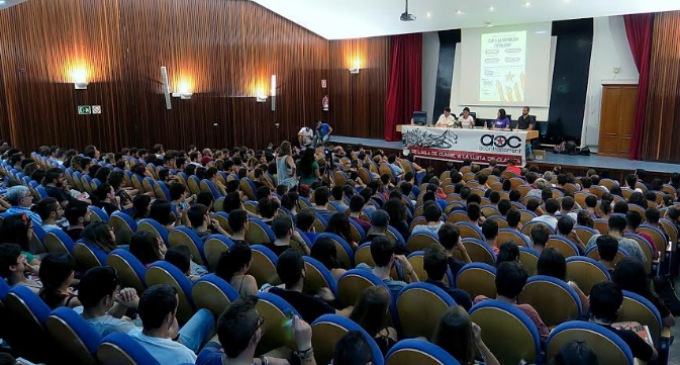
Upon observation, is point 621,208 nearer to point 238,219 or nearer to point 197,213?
point 238,219

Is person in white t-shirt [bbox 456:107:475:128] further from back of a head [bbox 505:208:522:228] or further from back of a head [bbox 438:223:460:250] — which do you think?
back of a head [bbox 438:223:460:250]

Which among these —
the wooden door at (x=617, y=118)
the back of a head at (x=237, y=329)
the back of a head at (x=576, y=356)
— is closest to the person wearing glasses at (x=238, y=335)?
the back of a head at (x=237, y=329)

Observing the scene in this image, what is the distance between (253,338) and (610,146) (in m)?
13.0

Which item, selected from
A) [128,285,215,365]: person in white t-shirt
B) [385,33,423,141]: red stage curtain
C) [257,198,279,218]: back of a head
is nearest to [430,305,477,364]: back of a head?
[128,285,215,365]: person in white t-shirt

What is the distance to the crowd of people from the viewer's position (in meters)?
2.12

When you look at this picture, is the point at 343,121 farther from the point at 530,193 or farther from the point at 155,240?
the point at 155,240

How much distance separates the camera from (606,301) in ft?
8.35

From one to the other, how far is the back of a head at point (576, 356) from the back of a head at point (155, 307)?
1574 millimetres

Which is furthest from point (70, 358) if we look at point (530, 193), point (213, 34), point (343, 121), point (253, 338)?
point (343, 121)

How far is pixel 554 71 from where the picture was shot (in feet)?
43.9

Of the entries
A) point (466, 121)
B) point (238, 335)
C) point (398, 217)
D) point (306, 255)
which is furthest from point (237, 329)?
point (466, 121)

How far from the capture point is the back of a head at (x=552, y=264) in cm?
314

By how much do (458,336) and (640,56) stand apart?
1240 centimetres

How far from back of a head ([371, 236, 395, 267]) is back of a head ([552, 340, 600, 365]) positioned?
54.3 inches
